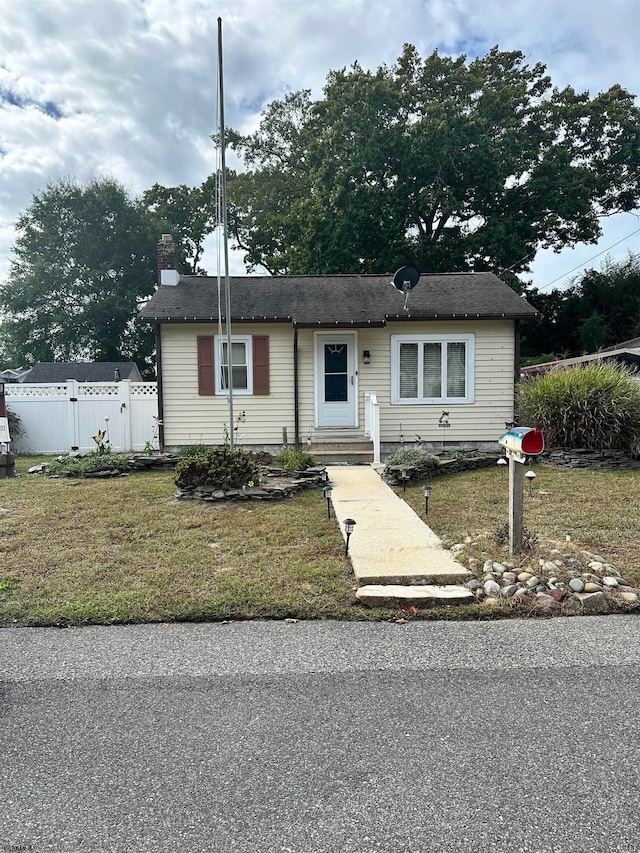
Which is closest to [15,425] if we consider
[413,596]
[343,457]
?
[343,457]

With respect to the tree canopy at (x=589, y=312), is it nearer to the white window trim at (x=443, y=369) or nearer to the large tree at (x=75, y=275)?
the white window trim at (x=443, y=369)

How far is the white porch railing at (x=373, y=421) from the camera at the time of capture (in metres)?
9.93

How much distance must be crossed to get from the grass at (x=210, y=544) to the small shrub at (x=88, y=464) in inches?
26.0

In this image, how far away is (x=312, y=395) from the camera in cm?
1123

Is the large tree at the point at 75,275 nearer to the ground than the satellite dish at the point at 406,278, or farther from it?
farther from it

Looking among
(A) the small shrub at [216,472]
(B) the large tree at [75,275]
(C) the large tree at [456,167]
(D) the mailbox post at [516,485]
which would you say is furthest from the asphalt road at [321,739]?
(B) the large tree at [75,275]

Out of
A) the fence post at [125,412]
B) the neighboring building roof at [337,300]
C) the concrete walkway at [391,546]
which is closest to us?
the concrete walkway at [391,546]

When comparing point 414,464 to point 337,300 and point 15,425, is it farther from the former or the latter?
point 15,425

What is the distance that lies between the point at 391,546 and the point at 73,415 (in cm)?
1028

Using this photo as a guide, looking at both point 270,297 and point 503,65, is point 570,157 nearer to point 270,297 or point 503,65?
point 503,65

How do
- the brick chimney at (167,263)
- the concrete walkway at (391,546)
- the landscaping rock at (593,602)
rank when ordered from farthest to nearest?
the brick chimney at (167,263) → the concrete walkway at (391,546) → the landscaping rock at (593,602)

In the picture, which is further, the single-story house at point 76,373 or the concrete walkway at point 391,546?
the single-story house at point 76,373

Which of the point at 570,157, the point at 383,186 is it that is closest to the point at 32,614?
the point at 383,186

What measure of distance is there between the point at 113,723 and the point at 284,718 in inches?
30.6
